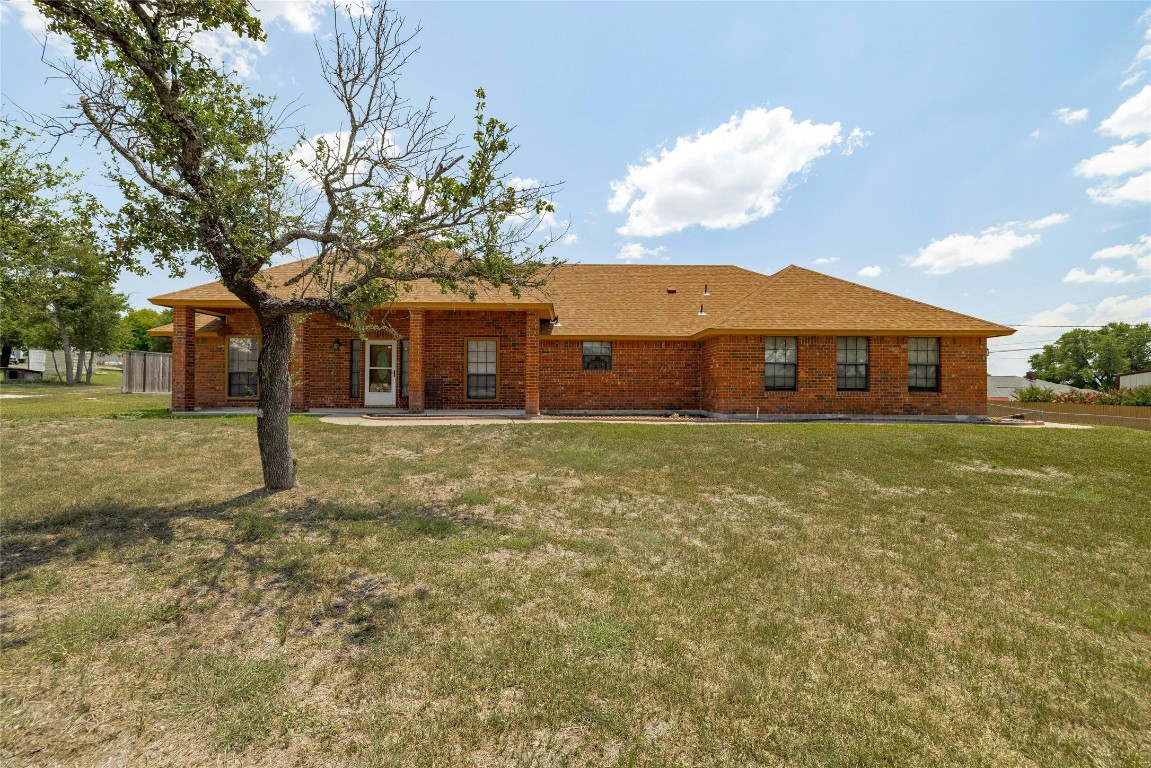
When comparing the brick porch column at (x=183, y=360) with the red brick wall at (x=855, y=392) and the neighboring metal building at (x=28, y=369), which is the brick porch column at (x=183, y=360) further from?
the neighboring metal building at (x=28, y=369)

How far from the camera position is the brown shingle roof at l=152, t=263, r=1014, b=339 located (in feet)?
48.2

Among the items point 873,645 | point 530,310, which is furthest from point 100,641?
point 530,310

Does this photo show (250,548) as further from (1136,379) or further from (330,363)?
(1136,379)

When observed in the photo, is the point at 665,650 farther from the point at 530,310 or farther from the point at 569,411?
the point at 569,411

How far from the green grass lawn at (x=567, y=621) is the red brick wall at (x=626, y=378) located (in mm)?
9031

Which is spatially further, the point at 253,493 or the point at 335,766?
the point at 253,493

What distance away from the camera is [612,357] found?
16734 millimetres

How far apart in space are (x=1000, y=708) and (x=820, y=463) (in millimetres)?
6369

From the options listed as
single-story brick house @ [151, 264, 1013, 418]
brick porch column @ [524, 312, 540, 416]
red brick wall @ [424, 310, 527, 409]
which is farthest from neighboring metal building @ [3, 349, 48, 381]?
brick porch column @ [524, 312, 540, 416]

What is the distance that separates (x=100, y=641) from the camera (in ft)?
10.5

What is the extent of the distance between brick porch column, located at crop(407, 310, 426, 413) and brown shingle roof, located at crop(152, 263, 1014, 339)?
0.62 meters

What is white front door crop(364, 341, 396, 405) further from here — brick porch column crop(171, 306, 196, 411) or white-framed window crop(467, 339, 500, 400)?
brick porch column crop(171, 306, 196, 411)

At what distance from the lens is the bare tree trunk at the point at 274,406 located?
6734 mm

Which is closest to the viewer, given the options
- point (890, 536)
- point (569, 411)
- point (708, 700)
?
point (708, 700)
